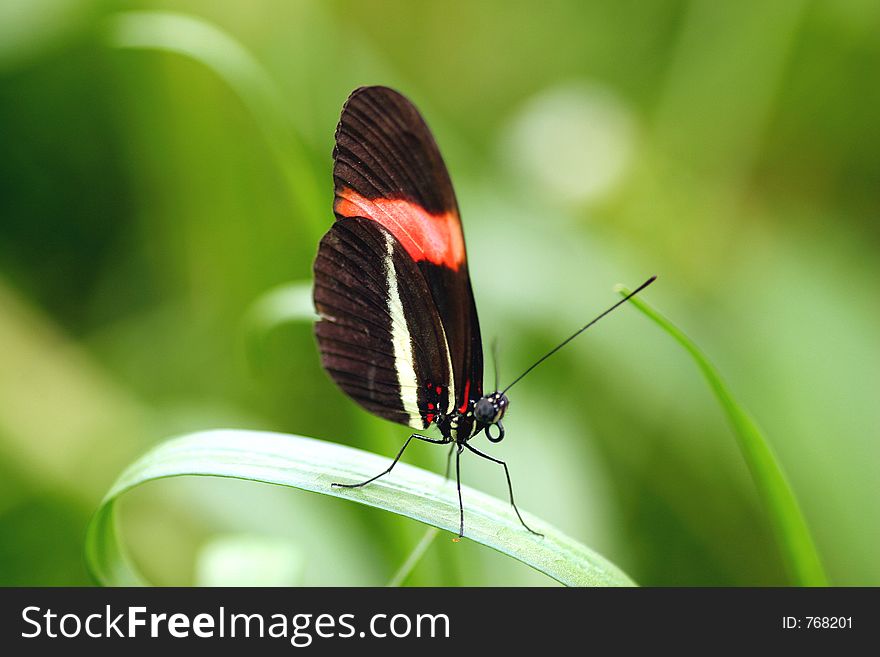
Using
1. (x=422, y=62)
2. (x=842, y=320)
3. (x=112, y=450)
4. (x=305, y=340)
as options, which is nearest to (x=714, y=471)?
(x=842, y=320)

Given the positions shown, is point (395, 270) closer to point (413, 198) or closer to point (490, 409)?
point (413, 198)

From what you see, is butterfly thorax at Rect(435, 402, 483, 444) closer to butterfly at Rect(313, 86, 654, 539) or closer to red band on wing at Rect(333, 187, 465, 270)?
butterfly at Rect(313, 86, 654, 539)

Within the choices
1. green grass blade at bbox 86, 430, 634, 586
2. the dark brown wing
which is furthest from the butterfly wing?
green grass blade at bbox 86, 430, 634, 586

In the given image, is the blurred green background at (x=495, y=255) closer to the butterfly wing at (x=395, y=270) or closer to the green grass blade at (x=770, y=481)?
the butterfly wing at (x=395, y=270)

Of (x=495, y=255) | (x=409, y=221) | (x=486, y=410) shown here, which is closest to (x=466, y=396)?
(x=486, y=410)

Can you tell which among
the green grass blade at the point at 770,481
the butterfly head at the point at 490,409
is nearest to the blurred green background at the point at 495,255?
the butterfly head at the point at 490,409

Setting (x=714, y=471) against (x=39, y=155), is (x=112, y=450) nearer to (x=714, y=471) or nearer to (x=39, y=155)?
(x=39, y=155)
